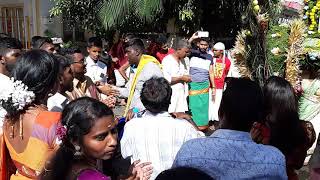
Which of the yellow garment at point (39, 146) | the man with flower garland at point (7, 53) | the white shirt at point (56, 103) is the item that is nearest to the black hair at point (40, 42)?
the man with flower garland at point (7, 53)

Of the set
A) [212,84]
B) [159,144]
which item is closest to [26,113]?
[159,144]

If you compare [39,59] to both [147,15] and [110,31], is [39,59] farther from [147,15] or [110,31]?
[110,31]

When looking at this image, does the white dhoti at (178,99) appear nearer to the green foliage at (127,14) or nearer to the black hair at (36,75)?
the green foliage at (127,14)

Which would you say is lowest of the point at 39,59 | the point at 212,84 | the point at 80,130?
the point at 212,84

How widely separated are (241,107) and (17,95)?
1.11m

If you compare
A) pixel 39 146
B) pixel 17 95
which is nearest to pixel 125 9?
pixel 17 95

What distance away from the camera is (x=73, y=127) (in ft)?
6.30

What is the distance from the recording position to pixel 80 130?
1914 mm

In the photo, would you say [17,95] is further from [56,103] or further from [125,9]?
[125,9]

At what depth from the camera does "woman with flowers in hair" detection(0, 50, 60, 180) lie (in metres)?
2.05

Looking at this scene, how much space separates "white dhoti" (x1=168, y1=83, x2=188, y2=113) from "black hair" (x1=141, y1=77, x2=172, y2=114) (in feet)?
8.47

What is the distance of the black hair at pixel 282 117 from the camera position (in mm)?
2377

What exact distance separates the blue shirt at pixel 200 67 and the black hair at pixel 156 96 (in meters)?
3.05

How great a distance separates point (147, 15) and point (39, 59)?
6.23 meters
